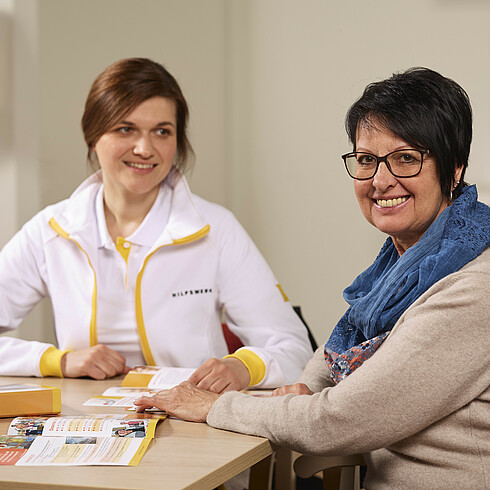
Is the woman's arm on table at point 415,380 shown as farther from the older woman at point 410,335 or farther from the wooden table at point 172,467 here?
the wooden table at point 172,467

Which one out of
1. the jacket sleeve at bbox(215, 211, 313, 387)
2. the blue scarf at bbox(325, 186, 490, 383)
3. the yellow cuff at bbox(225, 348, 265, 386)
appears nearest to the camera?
the blue scarf at bbox(325, 186, 490, 383)

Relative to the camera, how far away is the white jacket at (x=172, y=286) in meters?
2.12

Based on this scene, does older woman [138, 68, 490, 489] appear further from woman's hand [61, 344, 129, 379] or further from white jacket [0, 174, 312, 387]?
white jacket [0, 174, 312, 387]

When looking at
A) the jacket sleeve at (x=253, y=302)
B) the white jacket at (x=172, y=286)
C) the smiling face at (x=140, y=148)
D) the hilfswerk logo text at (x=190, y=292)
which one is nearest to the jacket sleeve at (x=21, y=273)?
the white jacket at (x=172, y=286)

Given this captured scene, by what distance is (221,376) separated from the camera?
5.57 ft

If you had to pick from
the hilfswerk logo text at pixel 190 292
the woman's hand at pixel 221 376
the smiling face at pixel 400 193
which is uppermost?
the smiling face at pixel 400 193

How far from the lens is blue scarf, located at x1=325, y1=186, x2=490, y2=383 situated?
1.30 meters

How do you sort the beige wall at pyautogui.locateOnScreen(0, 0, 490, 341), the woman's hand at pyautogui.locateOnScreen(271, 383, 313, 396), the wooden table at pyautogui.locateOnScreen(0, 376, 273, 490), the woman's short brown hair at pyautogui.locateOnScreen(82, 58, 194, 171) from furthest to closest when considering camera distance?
1. the beige wall at pyautogui.locateOnScreen(0, 0, 490, 341)
2. the woman's short brown hair at pyautogui.locateOnScreen(82, 58, 194, 171)
3. the woman's hand at pyautogui.locateOnScreen(271, 383, 313, 396)
4. the wooden table at pyautogui.locateOnScreen(0, 376, 273, 490)

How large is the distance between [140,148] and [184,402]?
0.96 metres

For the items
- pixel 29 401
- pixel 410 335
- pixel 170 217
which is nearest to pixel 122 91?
pixel 170 217

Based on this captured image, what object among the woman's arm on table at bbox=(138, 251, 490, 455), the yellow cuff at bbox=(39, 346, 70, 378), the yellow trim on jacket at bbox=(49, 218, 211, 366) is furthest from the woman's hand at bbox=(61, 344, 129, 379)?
the woman's arm on table at bbox=(138, 251, 490, 455)

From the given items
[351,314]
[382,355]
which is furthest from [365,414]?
[351,314]

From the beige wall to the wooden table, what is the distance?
6.23 feet

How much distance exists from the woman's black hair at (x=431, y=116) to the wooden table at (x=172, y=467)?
656 mm
